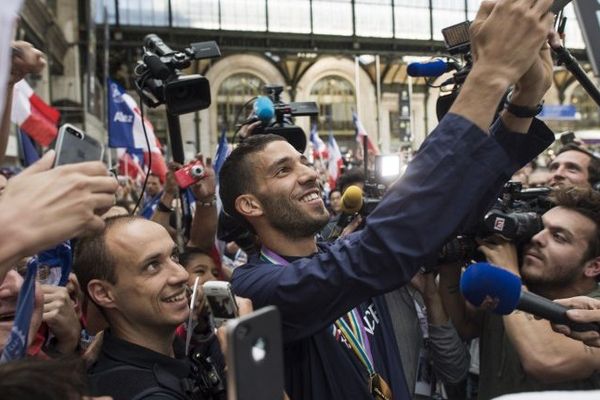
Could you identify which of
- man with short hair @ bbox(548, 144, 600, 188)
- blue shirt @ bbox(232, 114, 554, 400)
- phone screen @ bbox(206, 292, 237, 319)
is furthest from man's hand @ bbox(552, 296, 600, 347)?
man with short hair @ bbox(548, 144, 600, 188)

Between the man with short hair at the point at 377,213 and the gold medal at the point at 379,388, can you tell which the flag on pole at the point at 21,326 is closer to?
the man with short hair at the point at 377,213

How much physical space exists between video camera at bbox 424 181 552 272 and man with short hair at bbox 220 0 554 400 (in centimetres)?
30

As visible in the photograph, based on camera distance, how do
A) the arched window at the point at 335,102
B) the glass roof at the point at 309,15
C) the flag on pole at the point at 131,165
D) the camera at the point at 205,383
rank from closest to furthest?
the camera at the point at 205,383
the flag on pole at the point at 131,165
the glass roof at the point at 309,15
the arched window at the point at 335,102

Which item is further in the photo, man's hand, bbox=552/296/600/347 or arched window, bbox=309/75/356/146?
arched window, bbox=309/75/356/146

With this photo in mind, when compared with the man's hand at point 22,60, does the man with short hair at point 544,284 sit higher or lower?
lower

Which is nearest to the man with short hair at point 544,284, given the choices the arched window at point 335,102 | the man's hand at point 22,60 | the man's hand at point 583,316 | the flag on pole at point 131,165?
the man's hand at point 583,316

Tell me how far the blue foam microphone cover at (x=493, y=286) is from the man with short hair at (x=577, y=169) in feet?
9.16

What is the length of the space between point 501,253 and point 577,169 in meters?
2.41

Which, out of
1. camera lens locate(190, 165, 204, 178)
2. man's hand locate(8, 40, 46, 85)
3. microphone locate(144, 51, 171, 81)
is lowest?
camera lens locate(190, 165, 204, 178)

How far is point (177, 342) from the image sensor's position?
1.94 metres

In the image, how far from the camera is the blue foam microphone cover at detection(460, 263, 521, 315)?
1276 millimetres

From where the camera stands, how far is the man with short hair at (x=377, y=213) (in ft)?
3.66

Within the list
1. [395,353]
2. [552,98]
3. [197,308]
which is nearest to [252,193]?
[197,308]

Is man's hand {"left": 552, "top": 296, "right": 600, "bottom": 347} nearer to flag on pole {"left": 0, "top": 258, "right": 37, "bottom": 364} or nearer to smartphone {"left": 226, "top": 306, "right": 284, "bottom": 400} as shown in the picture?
smartphone {"left": 226, "top": 306, "right": 284, "bottom": 400}
